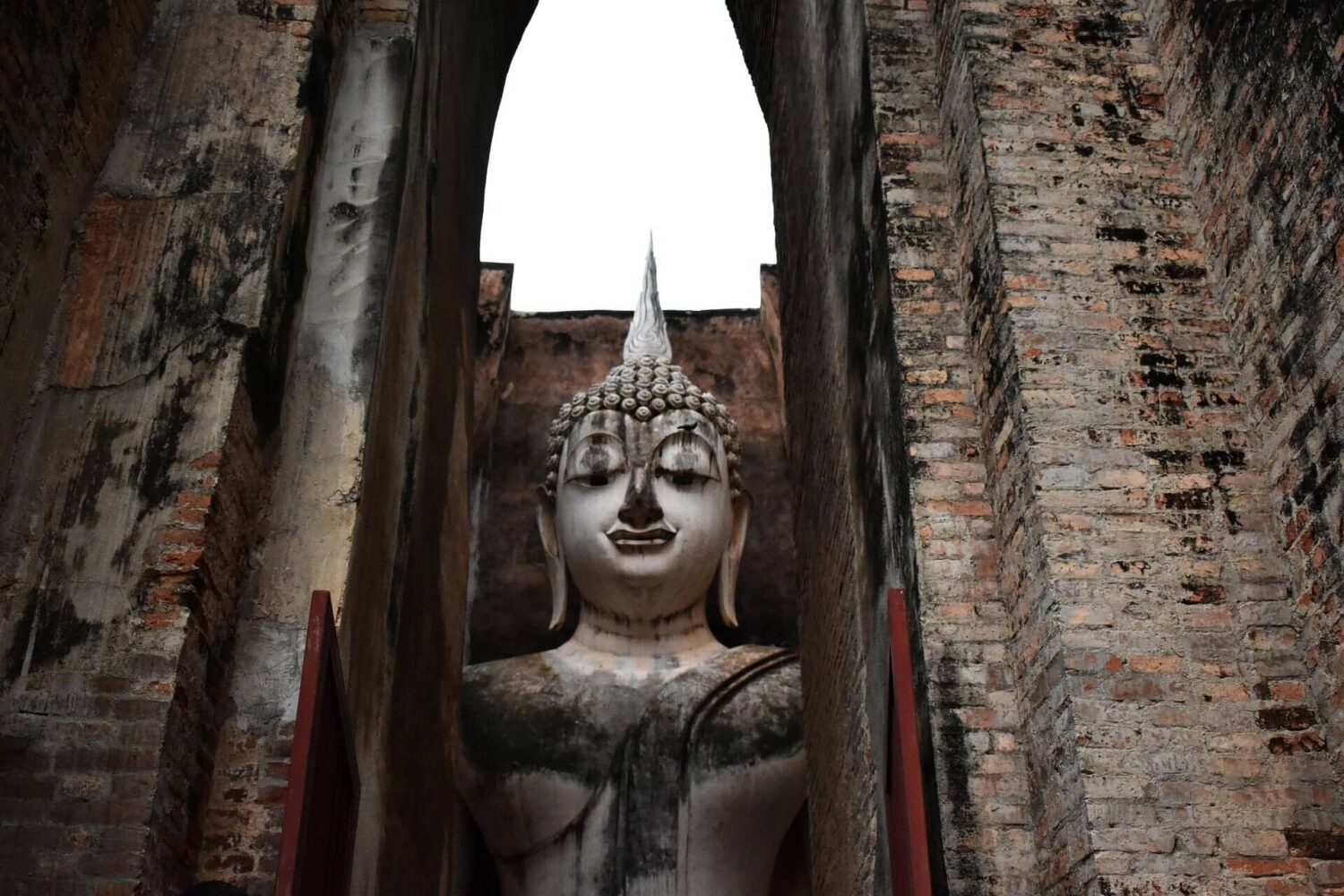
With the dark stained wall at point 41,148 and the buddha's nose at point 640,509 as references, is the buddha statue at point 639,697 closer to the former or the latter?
the buddha's nose at point 640,509

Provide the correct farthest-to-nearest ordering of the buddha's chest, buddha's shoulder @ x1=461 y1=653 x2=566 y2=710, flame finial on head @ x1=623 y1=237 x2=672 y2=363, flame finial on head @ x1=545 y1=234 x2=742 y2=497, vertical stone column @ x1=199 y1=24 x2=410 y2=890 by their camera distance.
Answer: flame finial on head @ x1=623 y1=237 x2=672 y2=363
flame finial on head @ x1=545 y1=234 x2=742 y2=497
buddha's shoulder @ x1=461 y1=653 x2=566 y2=710
the buddha's chest
vertical stone column @ x1=199 y1=24 x2=410 y2=890

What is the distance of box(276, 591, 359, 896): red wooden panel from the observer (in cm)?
385

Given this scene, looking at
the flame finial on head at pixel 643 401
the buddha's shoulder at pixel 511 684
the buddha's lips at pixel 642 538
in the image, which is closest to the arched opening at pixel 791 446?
the buddha's shoulder at pixel 511 684

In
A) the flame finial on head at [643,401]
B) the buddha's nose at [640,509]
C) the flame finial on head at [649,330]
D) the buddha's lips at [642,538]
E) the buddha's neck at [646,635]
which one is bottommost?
the buddha's neck at [646,635]

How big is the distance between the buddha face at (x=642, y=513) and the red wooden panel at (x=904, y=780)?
308 centimetres

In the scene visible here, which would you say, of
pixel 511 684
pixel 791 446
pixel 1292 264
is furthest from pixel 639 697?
pixel 1292 264

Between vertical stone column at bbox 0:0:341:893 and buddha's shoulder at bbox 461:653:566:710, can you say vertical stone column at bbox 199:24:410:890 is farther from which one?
buddha's shoulder at bbox 461:653:566:710

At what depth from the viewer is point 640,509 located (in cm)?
758

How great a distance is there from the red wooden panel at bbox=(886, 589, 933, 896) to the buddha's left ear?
341 centimetres

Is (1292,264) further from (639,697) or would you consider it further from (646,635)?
(646,635)

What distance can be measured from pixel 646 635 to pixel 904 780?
3.81 m

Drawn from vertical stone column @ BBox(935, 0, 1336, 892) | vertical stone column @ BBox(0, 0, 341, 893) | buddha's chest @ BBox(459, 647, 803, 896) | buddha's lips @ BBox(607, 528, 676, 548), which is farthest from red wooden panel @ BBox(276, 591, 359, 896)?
buddha's lips @ BBox(607, 528, 676, 548)

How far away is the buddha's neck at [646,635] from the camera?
7789 millimetres

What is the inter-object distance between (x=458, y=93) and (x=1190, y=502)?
4721 mm
